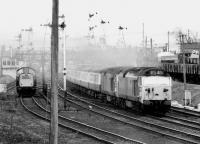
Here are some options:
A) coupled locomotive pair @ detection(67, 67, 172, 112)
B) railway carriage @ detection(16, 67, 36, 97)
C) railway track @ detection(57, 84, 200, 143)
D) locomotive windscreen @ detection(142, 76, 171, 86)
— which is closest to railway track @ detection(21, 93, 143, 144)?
railway track @ detection(57, 84, 200, 143)

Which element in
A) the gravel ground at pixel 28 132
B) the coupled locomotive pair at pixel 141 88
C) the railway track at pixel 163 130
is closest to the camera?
the gravel ground at pixel 28 132

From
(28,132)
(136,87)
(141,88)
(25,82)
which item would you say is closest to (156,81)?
(141,88)

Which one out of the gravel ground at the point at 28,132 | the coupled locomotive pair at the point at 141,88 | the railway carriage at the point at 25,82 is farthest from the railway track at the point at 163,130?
the railway carriage at the point at 25,82

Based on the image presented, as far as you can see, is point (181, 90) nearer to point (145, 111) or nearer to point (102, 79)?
point (102, 79)

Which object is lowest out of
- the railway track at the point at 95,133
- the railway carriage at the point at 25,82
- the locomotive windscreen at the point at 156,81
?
the railway track at the point at 95,133

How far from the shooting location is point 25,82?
38.8m

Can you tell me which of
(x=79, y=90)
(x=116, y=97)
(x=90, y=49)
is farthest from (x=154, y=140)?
(x=90, y=49)

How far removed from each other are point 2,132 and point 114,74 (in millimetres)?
13456

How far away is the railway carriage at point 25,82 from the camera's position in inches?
1509

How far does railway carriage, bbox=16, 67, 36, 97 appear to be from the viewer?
126 feet

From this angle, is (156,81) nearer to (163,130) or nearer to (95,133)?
(163,130)

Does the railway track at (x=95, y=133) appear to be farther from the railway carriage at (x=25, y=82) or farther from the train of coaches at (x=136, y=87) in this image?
the railway carriage at (x=25, y=82)

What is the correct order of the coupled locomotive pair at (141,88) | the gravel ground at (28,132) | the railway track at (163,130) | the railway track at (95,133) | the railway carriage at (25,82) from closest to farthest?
the gravel ground at (28,132)
the railway track at (95,133)
the railway track at (163,130)
the coupled locomotive pair at (141,88)
the railway carriage at (25,82)

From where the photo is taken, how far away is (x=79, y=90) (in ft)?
160
